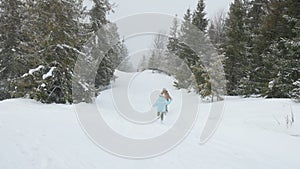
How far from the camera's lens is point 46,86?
1597 cm

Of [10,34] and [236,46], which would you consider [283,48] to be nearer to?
[236,46]

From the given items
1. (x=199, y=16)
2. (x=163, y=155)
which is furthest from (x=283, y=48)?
(x=163, y=155)

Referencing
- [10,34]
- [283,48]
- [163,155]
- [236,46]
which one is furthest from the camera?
[236,46]

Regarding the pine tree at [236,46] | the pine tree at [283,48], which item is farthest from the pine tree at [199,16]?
the pine tree at [283,48]

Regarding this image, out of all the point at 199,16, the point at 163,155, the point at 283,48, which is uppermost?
the point at 199,16

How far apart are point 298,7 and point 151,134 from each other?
529 inches

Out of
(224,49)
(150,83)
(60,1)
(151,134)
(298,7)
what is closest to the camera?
(151,134)

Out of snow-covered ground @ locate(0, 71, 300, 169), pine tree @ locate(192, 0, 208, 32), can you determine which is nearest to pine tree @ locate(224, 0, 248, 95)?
pine tree @ locate(192, 0, 208, 32)

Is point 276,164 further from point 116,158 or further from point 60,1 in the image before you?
point 60,1

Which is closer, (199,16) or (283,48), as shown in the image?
(283,48)

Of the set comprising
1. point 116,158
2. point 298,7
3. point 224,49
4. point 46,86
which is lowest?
point 116,158

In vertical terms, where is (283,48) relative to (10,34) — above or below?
below

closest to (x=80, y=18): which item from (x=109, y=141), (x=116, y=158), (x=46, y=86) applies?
(x=46, y=86)

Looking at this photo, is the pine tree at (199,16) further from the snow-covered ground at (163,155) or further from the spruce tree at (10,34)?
the snow-covered ground at (163,155)
